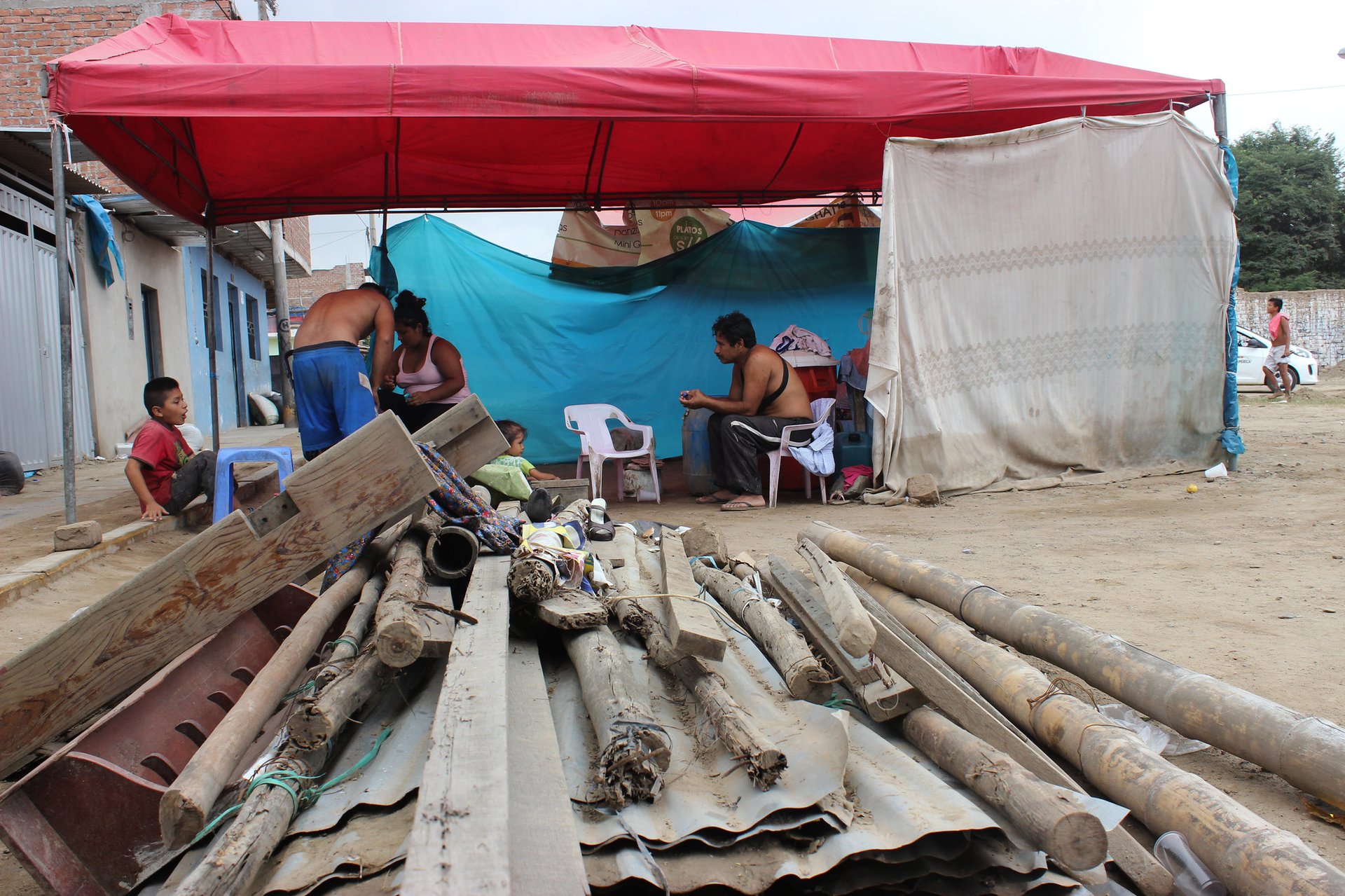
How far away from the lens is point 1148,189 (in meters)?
7.00

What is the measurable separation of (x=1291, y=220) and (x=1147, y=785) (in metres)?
33.0

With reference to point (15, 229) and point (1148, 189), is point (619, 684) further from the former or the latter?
point (15, 229)

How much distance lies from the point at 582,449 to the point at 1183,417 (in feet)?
16.1

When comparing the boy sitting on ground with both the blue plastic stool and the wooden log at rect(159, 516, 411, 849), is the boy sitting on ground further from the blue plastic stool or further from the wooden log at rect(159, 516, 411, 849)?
the wooden log at rect(159, 516, 411, 849)

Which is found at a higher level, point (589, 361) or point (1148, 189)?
point (1148, 189)

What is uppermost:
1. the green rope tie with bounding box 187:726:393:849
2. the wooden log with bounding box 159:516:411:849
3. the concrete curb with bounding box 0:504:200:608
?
the wooden log with bounding box 159:516:411:849

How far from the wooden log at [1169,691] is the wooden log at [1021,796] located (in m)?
0.64

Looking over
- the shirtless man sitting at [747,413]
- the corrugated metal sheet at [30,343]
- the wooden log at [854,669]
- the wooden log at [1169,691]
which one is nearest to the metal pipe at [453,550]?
the wooden log at [854,669]

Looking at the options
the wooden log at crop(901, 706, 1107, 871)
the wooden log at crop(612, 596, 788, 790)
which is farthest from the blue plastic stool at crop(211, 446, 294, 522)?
the wooden log at crop(901, 706, 1107, 871)

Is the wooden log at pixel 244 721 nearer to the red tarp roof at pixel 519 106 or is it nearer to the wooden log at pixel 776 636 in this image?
the wooden log at pixel 776 636

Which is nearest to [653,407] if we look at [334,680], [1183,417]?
[1183,417]

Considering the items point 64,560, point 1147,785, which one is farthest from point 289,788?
point 64,560

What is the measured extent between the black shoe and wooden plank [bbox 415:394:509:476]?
2.58ft

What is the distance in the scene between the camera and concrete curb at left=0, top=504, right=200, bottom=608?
13.7ft
